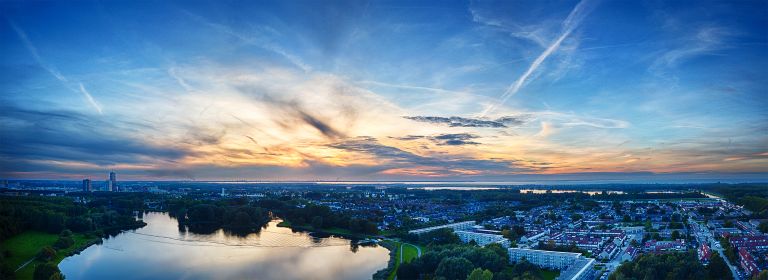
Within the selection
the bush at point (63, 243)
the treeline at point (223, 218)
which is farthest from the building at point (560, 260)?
the bush at point (63, 243)

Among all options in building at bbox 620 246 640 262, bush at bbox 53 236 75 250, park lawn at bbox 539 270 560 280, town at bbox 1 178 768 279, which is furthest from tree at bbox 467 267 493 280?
bush at bbox 53 236 75 250

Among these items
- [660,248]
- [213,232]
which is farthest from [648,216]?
[213,232]

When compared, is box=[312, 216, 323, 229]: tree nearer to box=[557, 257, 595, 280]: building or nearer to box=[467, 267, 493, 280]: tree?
box=[557, 257, 595, 280]: building

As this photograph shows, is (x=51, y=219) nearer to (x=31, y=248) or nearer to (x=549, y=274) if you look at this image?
(x=31, y=248)

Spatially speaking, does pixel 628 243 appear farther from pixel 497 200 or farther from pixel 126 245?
pixel 497 200

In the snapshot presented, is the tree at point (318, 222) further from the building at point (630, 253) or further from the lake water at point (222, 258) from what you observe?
the building at point (630, 253)

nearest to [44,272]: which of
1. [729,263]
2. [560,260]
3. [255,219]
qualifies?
[560,260]
